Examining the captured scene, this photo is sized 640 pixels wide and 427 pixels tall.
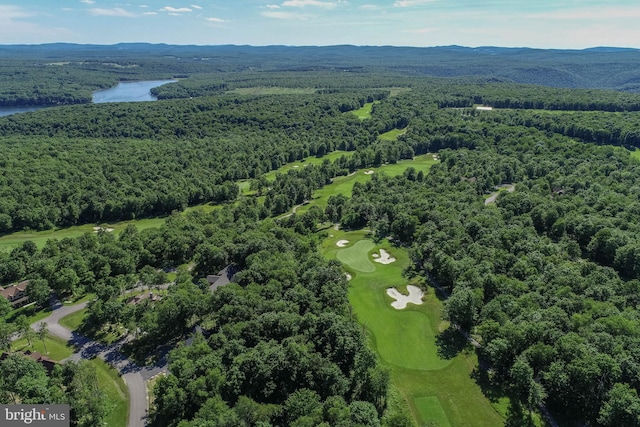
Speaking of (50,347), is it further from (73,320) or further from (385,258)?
(385,258)

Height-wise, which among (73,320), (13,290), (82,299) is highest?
(13,290)

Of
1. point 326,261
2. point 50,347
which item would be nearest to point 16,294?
point 50,347

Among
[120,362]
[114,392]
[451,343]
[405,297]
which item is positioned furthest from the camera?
[405,297]

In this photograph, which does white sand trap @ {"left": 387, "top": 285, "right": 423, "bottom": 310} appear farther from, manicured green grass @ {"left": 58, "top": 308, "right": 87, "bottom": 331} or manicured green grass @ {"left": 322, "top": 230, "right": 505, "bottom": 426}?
manicured green grass @ {"left": 58, "top": 308, "right": 87, "bottom": 331}

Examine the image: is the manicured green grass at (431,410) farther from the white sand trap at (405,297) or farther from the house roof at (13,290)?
the house roof at (13,290)

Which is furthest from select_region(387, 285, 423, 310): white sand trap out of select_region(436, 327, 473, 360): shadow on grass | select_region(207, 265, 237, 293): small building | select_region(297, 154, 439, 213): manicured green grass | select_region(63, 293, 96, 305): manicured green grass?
select_region(63, 293, 96, 305): manicured green grass

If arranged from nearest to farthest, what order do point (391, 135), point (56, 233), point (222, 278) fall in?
point (222, 278) → point (56, 233) → point (391, 135)

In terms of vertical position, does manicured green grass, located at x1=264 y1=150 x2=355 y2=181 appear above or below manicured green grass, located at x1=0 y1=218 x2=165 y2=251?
above
